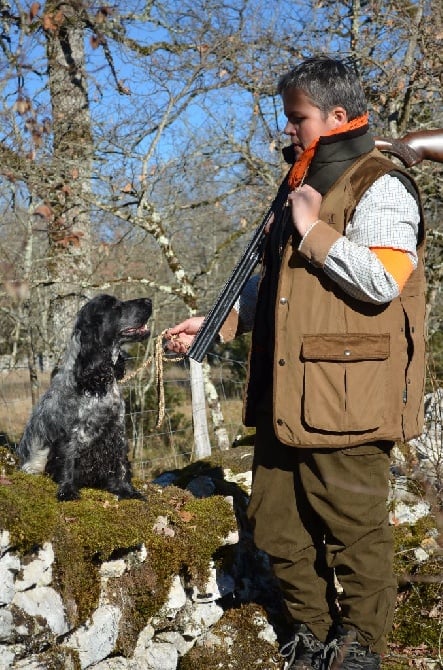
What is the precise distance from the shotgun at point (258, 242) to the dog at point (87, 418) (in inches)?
35.3

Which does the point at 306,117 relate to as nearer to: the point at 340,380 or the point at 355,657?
the point at 340,380

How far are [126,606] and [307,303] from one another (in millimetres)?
1736

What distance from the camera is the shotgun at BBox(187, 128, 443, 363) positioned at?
3113mm

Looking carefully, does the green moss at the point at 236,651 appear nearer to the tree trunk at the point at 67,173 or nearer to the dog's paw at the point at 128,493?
the dog's paw at the point at 128,493

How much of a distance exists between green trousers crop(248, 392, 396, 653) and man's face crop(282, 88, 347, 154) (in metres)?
1.20

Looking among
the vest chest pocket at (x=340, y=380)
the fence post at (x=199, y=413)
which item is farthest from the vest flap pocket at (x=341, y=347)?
the fence post at (x=199, y=413)

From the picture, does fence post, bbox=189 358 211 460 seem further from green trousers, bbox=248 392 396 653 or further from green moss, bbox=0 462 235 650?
green trousers, bbox=248 392 396 653

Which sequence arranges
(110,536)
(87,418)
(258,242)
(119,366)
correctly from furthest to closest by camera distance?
(119,366), (87,418), (110,536), (258,242)

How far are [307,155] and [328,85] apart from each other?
0.89ft

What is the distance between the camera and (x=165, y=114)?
697 centimetres

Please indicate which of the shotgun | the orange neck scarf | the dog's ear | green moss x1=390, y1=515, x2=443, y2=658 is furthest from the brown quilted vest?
the dog's ear

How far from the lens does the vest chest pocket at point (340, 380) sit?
2.67 metres

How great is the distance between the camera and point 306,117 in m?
2.78

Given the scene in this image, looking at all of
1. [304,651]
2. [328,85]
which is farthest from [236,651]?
[328,85]
